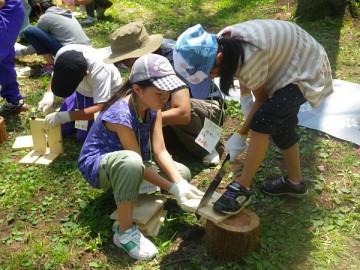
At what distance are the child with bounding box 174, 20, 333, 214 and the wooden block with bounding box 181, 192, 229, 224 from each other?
35mm

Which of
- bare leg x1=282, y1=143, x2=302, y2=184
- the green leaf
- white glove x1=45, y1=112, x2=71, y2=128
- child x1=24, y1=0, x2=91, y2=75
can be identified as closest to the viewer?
the green leaf

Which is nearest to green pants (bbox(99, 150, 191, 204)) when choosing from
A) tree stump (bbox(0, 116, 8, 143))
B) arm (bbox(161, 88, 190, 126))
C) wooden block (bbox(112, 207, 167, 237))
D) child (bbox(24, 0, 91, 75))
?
wooden block (bbox(112, 207, 167, 237))

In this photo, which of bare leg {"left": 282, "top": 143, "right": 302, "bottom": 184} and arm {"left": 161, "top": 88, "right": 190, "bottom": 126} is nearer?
bare leg {"left": 282, "top": 143, "right": 302, "bottom": 184}

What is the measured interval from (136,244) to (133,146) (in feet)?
1.63

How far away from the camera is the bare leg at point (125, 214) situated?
7.26 feet

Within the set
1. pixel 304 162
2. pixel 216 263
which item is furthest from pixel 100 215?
pixel 304 162

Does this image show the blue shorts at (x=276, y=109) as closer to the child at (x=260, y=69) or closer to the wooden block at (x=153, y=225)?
the child at (x=260, y=69)

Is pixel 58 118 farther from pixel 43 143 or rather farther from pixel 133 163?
pixel 133 163

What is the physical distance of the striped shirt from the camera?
2.02 m

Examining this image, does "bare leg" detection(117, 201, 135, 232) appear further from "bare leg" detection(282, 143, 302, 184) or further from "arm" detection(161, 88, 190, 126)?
"bare leg" detection(282, 143, 302, 184)

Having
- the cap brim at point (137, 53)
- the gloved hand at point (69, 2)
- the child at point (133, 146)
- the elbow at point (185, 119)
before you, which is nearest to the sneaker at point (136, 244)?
the child at point (133, 146)

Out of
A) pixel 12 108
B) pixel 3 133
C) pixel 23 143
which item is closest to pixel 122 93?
pixel 23 143

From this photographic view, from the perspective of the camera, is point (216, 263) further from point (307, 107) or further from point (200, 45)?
point (307, 107)

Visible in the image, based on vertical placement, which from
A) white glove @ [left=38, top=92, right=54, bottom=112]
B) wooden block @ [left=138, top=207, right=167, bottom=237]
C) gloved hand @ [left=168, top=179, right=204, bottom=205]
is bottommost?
wooden block @ [left=138, top=207, right=167, bottom=237]
